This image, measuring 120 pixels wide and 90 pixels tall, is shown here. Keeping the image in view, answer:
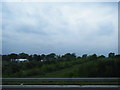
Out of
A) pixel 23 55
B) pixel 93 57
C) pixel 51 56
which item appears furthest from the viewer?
pixel 51 56

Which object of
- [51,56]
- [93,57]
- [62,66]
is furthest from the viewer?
[62,66]

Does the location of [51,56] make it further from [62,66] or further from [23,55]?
[23,55]

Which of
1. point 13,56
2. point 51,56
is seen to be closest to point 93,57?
point 51,56

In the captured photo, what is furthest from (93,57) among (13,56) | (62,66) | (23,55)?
(13,56)

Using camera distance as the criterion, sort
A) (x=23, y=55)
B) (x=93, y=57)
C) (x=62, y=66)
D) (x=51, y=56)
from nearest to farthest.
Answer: (x=23, y=55) → (x=93, y=57) → (x=51, y=56) → (x=62, y=66)

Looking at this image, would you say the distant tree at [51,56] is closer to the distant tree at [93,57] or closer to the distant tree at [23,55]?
the distant tree at [23,55]

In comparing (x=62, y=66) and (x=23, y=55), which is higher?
(x=23, y=55)

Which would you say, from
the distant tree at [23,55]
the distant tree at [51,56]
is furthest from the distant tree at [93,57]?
the distant tree at [23,55]

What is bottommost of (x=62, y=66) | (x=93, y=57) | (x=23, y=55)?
(x=62, y=66)

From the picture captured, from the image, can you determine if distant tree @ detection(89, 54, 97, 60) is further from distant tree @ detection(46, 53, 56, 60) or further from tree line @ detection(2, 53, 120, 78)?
distant tree @ detection(46, 53, 56, 60)

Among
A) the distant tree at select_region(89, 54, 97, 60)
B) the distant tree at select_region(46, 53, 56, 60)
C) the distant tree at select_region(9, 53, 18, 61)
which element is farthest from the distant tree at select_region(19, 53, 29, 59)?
the distant tree at select_region(89, 54, 97, 60)

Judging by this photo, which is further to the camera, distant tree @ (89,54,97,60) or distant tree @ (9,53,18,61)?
distant tree @ (89,54,97,60)

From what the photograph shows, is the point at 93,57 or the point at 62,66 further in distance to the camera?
the point at 62,66

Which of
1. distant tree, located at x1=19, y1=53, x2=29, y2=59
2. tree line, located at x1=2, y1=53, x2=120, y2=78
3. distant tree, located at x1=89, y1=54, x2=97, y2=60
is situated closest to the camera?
tree line, located at x1=2, y1=53, x2=120, y2=78
